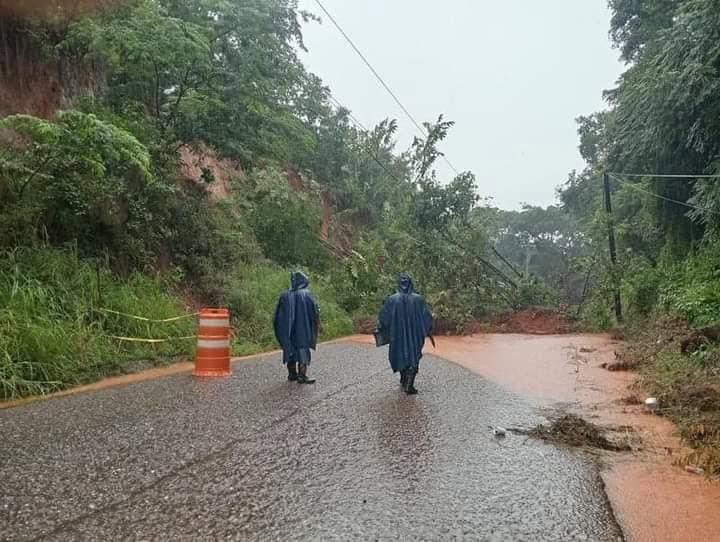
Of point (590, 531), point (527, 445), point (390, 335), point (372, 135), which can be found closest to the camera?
point (590, 531)

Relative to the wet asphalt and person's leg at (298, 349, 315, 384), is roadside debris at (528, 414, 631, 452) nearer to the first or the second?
the wet asphalt

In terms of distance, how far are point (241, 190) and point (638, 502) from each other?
23.0m

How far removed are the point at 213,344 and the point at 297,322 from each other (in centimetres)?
144

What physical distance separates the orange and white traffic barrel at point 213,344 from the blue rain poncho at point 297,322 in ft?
2.80

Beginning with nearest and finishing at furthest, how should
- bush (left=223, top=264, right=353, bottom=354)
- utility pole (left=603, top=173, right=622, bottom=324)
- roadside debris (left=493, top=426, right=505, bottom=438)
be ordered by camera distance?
roadside debris (left=493, top=426, right=505, bottom=438), bush (left=223, top=264, right=353, bottom=354), utility pole (left=603, top=173, right=622, bottom=324)

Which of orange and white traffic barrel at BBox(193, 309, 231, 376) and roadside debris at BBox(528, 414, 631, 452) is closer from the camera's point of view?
roadside debris at BBox(528, 414, 631, 452)

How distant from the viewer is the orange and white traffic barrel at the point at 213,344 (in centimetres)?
959

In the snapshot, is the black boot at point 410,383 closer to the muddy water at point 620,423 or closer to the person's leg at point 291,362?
the person's leg at point 291,362

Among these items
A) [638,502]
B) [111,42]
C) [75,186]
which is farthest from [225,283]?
[638,502]

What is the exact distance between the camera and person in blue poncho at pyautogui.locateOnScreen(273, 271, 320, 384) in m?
9.23

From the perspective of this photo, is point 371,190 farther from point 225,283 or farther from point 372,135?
point 225,283

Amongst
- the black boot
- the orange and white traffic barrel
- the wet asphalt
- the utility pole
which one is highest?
the utility pole

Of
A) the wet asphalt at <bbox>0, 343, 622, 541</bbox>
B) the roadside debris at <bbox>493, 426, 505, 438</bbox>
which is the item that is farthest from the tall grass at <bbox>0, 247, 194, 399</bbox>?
the roadside debris at <bbox>493, 426, 505, 438</bbox>

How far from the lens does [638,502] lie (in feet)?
15.5
